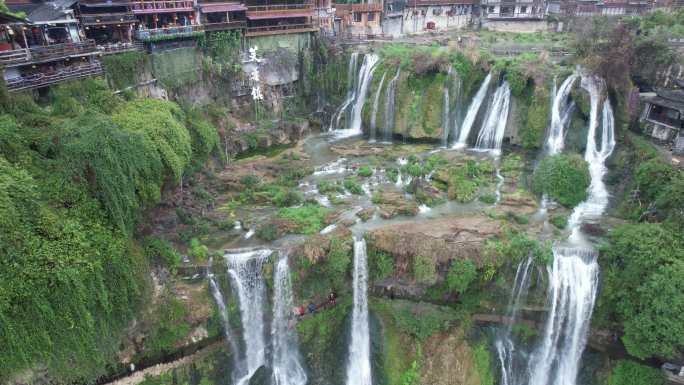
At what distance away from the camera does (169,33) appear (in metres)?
30.3

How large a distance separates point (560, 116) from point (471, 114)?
6.44 metres

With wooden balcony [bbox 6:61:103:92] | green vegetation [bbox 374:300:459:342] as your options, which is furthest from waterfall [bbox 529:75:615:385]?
wooden balcony [bbox 6:61:103:92]

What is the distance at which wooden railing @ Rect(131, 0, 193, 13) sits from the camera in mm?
29484

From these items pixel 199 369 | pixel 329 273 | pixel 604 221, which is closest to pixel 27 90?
pixel 199 369

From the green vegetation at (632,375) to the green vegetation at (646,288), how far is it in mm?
1598

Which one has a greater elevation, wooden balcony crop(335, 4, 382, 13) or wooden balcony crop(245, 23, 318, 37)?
wooden balcony crop(335, 4, 382, 13)

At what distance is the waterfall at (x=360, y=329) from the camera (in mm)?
21016

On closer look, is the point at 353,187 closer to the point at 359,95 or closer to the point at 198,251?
the point at 198,251

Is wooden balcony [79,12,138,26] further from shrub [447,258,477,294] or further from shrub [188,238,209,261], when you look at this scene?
shrub [447,258,477,294]

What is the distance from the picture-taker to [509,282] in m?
20.6

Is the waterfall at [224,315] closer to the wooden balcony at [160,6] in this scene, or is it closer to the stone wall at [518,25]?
the wooden balcony at [160,6]

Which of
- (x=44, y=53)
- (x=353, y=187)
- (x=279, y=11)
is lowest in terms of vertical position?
(x=353, y=187)

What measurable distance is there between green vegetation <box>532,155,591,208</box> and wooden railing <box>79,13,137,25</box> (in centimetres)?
2924

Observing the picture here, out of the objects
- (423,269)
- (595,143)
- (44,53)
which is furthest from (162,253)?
(595,143)
